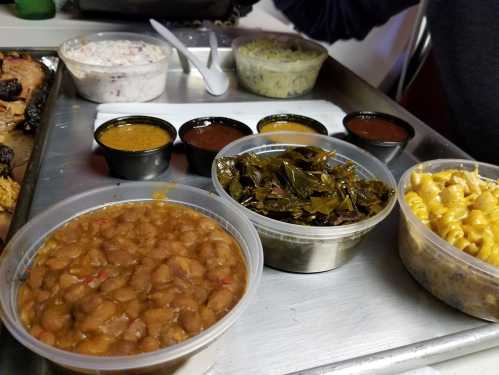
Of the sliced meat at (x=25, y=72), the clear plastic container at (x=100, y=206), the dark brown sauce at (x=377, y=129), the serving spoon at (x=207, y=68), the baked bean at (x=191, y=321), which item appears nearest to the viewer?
the clear plastic container at (x=100, y=206)

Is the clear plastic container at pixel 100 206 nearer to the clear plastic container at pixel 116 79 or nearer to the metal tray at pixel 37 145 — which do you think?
the metal tray at pixel 37 145

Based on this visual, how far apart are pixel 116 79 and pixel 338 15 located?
5.53 ft

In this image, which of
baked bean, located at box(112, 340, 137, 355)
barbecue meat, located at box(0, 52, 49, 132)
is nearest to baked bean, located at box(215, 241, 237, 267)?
baked bean, located at box(112, 340, 137, 355)

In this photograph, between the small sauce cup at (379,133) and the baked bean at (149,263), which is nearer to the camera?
the baked bean at (149,263)

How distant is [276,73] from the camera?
8.27 ft

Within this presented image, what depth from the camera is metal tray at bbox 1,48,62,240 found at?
147cm

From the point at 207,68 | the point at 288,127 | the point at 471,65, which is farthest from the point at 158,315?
the point at 471,65

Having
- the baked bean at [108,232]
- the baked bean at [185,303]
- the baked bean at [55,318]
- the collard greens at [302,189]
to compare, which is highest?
the collard greens at [302,189]

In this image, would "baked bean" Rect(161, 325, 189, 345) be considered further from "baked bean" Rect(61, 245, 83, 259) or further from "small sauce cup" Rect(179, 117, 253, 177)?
"small sauce cup" Rect(179, 117, 253, 177)

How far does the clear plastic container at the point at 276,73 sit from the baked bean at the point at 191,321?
5.74ft

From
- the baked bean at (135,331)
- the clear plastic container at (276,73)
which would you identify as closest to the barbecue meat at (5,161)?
the baked bean at (135,331)

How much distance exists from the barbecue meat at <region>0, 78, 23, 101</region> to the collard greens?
4.21ft

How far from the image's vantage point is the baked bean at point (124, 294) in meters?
1.09

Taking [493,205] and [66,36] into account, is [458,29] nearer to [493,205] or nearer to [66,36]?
[493,205]
